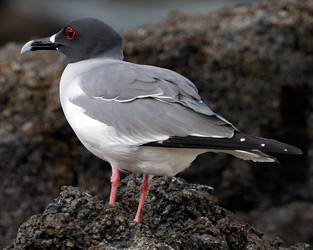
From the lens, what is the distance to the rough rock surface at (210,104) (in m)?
8.23

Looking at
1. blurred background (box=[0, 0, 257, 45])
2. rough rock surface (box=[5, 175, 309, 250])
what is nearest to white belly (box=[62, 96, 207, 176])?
rough rock surface (box=[5, 175, 309, 250])

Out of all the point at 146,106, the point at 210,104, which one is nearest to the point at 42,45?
the point at 146,106

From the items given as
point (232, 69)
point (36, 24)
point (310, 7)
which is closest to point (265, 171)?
point (232, 69)

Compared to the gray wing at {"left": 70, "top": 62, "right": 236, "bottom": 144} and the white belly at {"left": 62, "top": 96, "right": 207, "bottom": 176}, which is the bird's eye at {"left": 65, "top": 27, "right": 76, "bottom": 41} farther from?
the white belly at {"left": 62, "top": 96, "right": 207, "bottom": 176}

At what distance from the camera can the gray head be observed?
619 cm

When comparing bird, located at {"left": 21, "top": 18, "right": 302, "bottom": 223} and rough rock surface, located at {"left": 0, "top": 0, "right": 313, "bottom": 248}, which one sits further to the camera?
rough rock surface, located at {"left": 0, "top": 0, "right": 313, "bottom": 248}

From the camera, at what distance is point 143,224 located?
5082 mm

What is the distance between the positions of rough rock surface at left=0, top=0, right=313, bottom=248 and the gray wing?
2607mm

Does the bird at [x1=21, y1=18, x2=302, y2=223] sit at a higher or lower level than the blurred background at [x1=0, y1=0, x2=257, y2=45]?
higher

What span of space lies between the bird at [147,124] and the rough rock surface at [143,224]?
7.9 inches

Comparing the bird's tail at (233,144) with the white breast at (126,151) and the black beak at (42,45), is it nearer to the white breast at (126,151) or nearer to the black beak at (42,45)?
the white breast at (126,151)

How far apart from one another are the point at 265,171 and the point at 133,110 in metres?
3.72

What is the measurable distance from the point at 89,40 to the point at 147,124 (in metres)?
1.29

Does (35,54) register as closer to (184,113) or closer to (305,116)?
(305,116)
